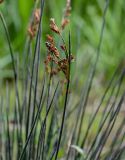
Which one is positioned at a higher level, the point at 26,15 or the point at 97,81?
the point at 26,15

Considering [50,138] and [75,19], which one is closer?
[50,138]

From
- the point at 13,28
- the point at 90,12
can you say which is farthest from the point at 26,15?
the point at 90,12

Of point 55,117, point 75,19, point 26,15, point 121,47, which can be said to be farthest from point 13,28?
point 55,117

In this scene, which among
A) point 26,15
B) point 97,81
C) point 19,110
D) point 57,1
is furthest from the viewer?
point 57,1

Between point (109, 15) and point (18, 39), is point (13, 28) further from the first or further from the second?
point (109, 15)

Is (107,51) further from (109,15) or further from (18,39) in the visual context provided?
(18,39)

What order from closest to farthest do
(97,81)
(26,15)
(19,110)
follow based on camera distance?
(19,110)
(97,81)
(26,15)
